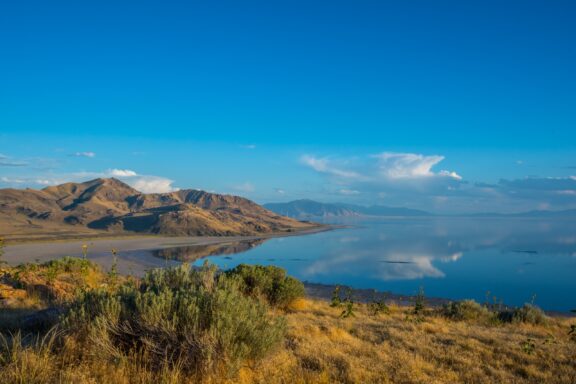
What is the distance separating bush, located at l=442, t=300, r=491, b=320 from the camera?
17.7 meters

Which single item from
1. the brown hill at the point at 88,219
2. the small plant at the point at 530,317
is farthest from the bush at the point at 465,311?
the brown hill at the point at 88,219

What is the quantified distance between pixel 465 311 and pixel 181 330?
1496 cm

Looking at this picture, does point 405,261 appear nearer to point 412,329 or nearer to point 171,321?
point 412,329

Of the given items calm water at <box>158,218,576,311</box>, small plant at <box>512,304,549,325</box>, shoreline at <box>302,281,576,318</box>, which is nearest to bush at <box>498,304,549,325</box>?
small plant at <box>512,304,549,325</box>

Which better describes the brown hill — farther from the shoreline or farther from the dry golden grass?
the dry golden grass

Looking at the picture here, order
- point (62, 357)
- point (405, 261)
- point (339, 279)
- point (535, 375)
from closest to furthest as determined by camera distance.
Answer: point (62, 357) → point (535, 375) → point (339, 279) → point (405, 261)

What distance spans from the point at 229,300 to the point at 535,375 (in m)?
6.39

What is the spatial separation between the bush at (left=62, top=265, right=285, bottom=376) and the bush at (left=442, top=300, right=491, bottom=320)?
42.3 feet

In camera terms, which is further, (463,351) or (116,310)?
(463,351)

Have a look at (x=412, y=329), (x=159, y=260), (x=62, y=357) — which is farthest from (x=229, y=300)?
(x=159, y=260)

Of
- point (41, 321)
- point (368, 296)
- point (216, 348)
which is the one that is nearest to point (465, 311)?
point (216, 348)

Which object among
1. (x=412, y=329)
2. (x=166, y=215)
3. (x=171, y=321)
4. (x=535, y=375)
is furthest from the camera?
(x=166, y=215)

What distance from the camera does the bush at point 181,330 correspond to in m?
6.42

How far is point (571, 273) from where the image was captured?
53.3 meters
